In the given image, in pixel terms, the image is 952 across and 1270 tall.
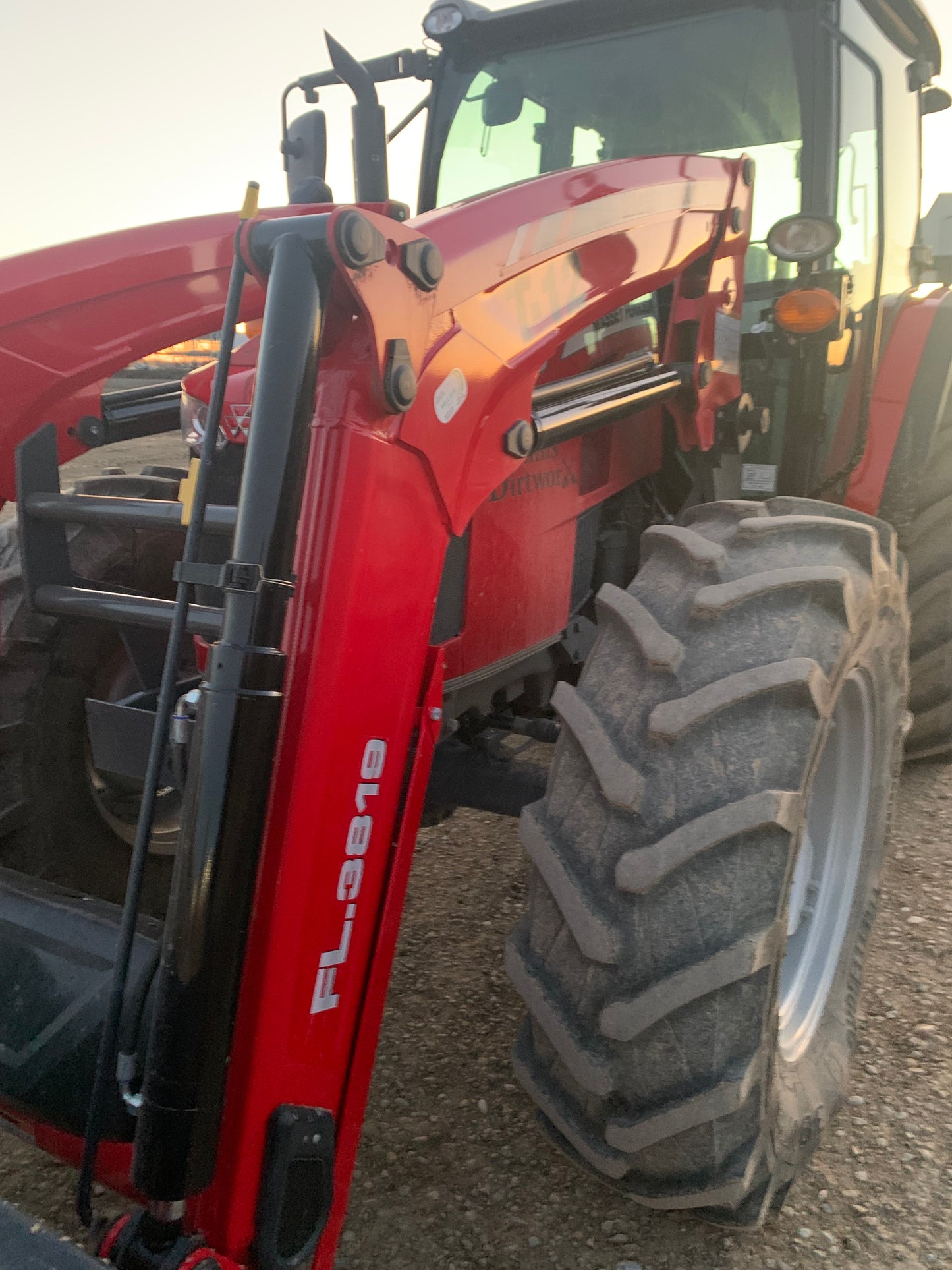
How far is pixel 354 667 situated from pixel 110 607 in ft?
2.57

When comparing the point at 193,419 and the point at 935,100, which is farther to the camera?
the point at 935,100

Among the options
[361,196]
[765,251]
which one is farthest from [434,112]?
[765,251]

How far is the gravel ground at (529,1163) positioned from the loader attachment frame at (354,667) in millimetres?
497

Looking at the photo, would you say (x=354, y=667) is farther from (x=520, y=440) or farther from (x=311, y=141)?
(x=311, y=141)

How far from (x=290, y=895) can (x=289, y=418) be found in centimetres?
57

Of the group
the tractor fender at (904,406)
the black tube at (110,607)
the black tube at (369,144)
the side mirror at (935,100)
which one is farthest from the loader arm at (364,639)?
the side mirror at (935,100)

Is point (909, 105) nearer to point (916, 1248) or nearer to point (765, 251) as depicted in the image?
point (765, 251)

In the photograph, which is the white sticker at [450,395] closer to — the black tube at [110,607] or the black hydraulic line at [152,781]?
the black hydraulic line at [152,781]

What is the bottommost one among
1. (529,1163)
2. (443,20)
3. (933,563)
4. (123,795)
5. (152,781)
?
(529,1163)

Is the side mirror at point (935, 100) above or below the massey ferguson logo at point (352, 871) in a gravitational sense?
above

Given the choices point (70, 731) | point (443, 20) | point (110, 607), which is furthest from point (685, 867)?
point (443, 20)

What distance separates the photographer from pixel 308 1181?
128cm

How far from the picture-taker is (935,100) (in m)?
3.48

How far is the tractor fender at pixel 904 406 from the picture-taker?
2881 millimetres
